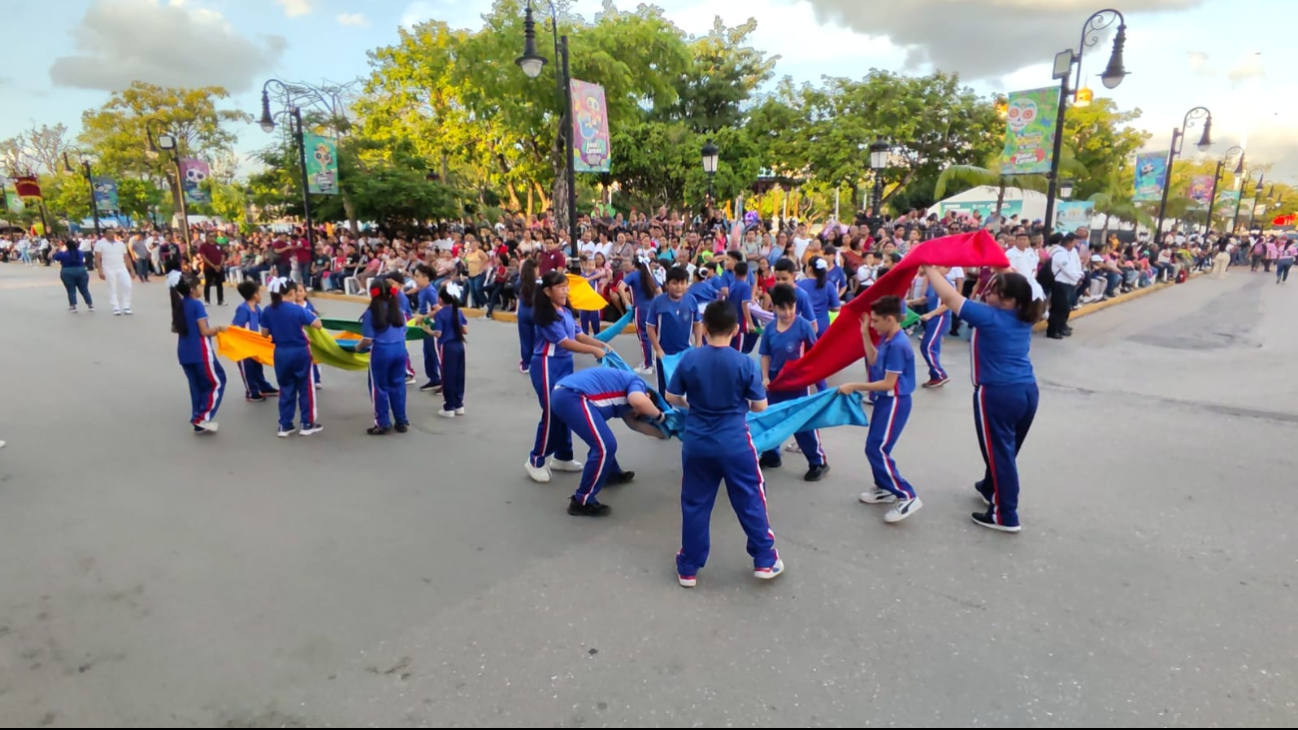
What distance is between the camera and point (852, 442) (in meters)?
6.39

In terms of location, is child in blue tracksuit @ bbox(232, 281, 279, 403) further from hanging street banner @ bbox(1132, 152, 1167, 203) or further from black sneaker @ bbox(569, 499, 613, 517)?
hanging street banner @ bbox(1132, 152, 1167, 203)

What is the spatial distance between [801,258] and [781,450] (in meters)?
7.32

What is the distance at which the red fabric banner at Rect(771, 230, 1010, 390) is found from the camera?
4461 millimetres

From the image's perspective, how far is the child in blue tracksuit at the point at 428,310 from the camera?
7715 mm

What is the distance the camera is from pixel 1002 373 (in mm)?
4406

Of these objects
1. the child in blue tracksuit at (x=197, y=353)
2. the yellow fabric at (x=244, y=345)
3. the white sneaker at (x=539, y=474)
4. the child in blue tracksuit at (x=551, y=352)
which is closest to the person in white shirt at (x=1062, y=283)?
the child in blue tracksuit at (x=551, y=352)

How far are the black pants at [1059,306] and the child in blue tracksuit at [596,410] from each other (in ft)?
30.3

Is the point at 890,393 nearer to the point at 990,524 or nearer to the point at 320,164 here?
the point at 990,524

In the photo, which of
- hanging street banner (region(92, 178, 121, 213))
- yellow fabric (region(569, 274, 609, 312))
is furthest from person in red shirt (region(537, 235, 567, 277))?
hanging street banner (region(92, 178, 121, 213))

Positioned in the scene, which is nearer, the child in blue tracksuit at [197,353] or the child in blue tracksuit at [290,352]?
the child in blue tracksuit at [290,352]

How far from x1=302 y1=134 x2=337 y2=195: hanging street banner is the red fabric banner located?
1674 cm

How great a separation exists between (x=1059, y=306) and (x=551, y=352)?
944 centimetres

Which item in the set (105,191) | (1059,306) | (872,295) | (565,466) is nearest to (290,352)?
(565,466)

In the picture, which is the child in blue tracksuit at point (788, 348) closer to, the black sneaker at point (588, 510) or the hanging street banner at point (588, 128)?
the black sneaker at point (588, 510)
